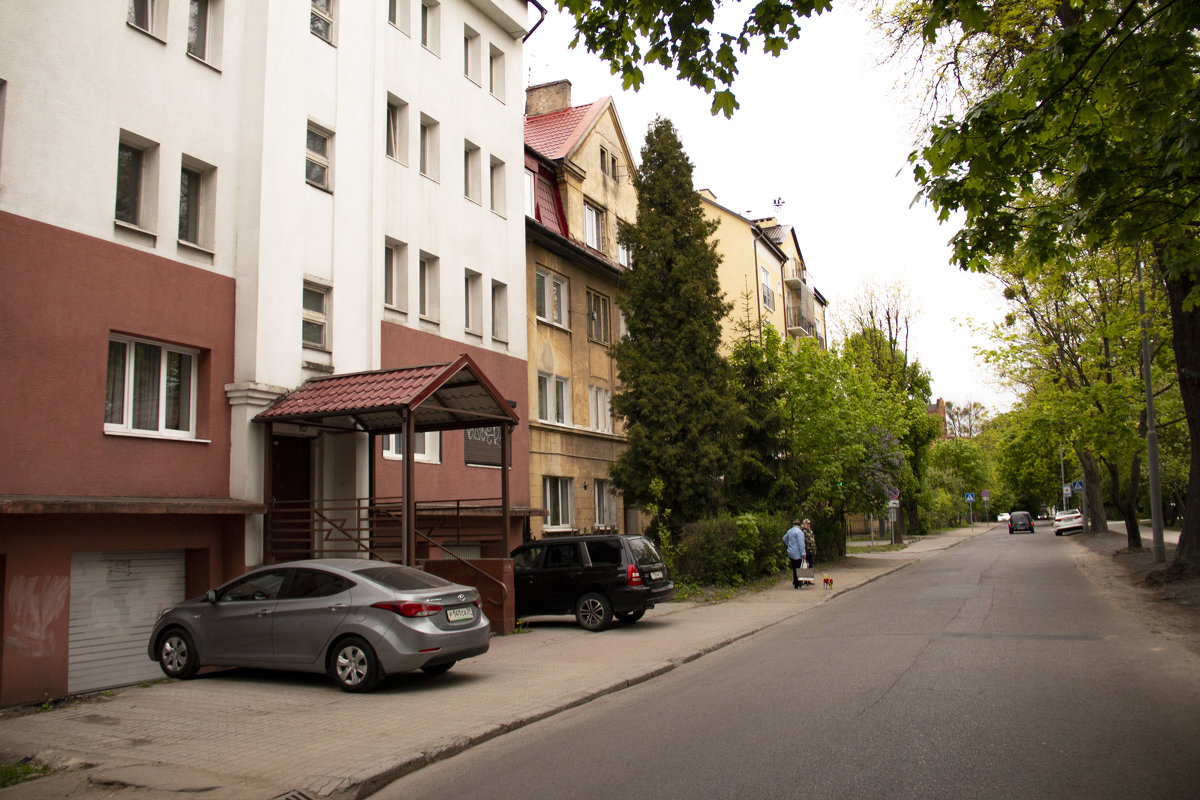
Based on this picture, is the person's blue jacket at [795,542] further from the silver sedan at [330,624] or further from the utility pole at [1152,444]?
the silver sedan at [330,624]

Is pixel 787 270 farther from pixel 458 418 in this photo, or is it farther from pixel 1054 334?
pixel 458 418

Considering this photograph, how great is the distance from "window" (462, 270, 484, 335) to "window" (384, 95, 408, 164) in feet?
10.3

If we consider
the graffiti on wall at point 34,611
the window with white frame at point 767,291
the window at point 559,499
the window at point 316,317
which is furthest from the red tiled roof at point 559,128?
the graffiti on wall at point 34,611

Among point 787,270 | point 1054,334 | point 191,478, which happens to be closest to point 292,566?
point 191,478

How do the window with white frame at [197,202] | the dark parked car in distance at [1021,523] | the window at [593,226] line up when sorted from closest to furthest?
the window with white frame at [197,202], the window at [593,226], the dark parked car in distance at [1021,523]

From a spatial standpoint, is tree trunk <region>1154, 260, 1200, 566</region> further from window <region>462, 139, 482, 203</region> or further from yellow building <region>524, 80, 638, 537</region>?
window <region>462, 139, 482, 203</region>

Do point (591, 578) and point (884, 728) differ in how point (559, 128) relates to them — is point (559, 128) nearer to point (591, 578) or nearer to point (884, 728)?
point (591, 578)

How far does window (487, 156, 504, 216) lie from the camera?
72.8ft

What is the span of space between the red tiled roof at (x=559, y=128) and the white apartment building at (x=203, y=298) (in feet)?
27.3

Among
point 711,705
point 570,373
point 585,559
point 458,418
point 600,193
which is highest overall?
point 600,193

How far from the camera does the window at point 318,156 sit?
52.5 feet

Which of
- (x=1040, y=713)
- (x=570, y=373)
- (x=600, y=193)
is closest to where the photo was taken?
(x=1040, y=713)

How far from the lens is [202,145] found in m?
13.8

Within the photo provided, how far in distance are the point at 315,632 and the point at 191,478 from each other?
4.13 metres
